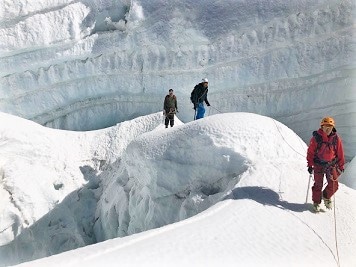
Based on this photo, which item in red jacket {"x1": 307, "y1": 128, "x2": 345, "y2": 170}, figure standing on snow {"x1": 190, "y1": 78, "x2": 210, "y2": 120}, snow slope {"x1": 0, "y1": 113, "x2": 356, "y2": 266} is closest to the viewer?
snow slope {"x1": 0, "y1": 113, "x2": 356, "y2": 266}

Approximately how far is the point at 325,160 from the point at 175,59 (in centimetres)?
773

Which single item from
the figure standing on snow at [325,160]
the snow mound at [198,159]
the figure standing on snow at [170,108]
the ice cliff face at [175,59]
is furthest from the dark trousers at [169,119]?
the figure standing on snow at [325,160]

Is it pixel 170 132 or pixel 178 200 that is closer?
pixel 178 200

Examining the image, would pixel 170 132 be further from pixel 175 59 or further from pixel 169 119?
pixel 175 59

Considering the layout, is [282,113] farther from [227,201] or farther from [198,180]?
[227,201]

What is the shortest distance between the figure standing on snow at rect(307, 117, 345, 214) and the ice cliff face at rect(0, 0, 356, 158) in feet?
22.8

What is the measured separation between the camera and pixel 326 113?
12492 millimetres

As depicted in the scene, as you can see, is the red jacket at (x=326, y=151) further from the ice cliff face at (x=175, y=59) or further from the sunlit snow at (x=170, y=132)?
the ice cliff face at (x=175, y=59)

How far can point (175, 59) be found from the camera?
12.8 meters

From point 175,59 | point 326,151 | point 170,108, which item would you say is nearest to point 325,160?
point 326,151

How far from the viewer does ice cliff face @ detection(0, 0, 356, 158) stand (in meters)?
12.4

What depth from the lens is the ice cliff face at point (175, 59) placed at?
1235cm

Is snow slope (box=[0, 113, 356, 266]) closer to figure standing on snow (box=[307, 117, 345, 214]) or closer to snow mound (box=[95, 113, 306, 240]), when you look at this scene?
snow mound (box=[95, 113, 306, 240])

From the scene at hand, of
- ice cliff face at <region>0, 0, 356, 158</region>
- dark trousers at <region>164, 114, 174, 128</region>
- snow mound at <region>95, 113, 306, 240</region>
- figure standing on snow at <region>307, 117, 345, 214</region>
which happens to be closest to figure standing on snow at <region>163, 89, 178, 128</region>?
dark trousers at <region>164, 114, 174, 128</region>
